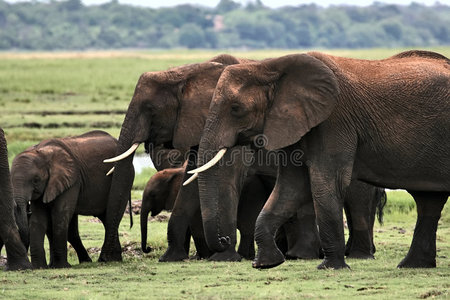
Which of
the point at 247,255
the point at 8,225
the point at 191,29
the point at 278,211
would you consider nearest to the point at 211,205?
the point at 278,211

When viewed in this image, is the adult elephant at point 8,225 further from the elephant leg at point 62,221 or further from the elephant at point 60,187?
the elephant leg at point 62,221

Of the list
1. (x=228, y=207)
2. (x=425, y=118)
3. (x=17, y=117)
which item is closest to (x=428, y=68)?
(x=425, y=118)

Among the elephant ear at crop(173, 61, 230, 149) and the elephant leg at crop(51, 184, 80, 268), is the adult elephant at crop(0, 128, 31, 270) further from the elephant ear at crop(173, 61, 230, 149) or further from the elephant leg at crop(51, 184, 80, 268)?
the elephant ear at crop(173, 61, 230, 149)

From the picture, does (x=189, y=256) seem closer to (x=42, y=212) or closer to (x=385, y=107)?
(x=42, y=212)

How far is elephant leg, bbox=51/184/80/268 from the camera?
39.6ft

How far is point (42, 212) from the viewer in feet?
40.9

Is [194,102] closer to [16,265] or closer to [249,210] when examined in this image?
[249,210]

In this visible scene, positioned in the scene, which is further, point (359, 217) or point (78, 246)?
point (78, 246)

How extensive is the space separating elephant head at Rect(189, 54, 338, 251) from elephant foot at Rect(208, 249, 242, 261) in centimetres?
193

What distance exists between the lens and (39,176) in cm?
1218

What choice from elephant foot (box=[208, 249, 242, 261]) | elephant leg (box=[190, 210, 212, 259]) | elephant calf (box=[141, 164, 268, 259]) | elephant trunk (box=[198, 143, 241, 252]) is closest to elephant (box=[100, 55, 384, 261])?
elephant foot (box=[208, 249, 242, 261])

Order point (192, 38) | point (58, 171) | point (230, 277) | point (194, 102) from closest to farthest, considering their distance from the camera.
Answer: point (230, 277) → point (194, 102) → point (58, 171) → point (192, 38)

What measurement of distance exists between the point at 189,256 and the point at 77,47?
5754 inches

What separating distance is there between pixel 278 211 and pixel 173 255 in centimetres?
240
